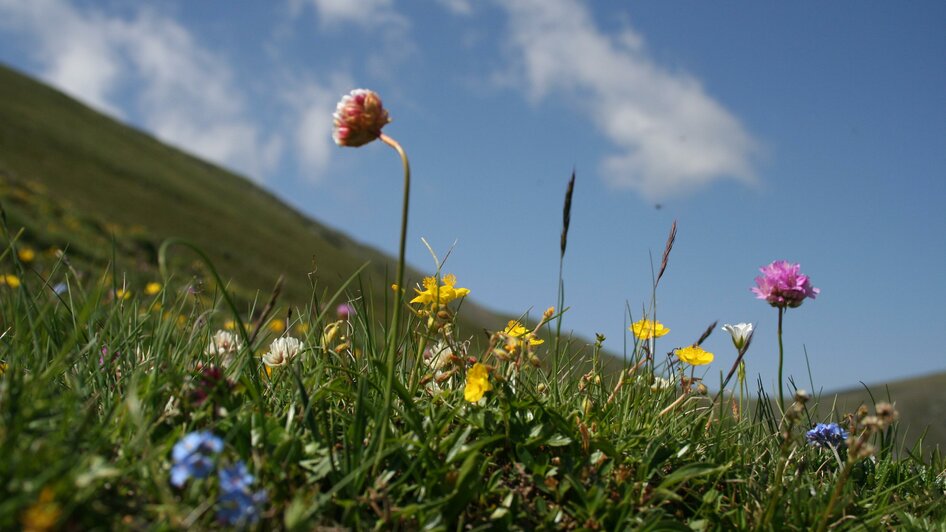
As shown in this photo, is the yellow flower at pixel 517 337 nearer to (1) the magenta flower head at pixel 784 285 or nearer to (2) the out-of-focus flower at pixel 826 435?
(1) the magenta flower head at pixel 784 285

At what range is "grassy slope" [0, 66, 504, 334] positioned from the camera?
95.4 ft

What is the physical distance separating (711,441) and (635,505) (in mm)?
582

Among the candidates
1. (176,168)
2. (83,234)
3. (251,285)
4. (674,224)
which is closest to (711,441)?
(674,224)

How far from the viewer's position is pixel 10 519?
5.07ft

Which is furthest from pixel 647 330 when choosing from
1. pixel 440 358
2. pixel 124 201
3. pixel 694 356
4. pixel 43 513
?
pixel 124 201

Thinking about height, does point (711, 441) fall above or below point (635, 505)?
above

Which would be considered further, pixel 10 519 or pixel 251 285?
pixel 251 285

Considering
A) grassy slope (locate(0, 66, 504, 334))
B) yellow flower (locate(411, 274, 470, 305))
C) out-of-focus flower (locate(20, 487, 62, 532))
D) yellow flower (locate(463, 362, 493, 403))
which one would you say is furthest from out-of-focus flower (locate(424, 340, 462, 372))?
grassy slope (locate(0, 66, 504, 334))

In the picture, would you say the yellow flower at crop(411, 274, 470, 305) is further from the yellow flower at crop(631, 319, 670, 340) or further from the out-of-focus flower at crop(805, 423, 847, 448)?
the out-of-focus flower at crop(805, 423, 847, 448)

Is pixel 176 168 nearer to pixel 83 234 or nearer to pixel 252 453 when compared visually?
pixel 83 234

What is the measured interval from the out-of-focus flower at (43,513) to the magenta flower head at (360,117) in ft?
3.70

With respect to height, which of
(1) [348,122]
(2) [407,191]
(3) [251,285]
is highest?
(1) [348,122]

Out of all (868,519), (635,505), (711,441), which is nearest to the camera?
(635,505)

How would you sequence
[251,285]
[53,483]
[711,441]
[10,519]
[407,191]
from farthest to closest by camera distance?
[251,285] < [711,441] < [407,191] < [53,483] < [10,519]
